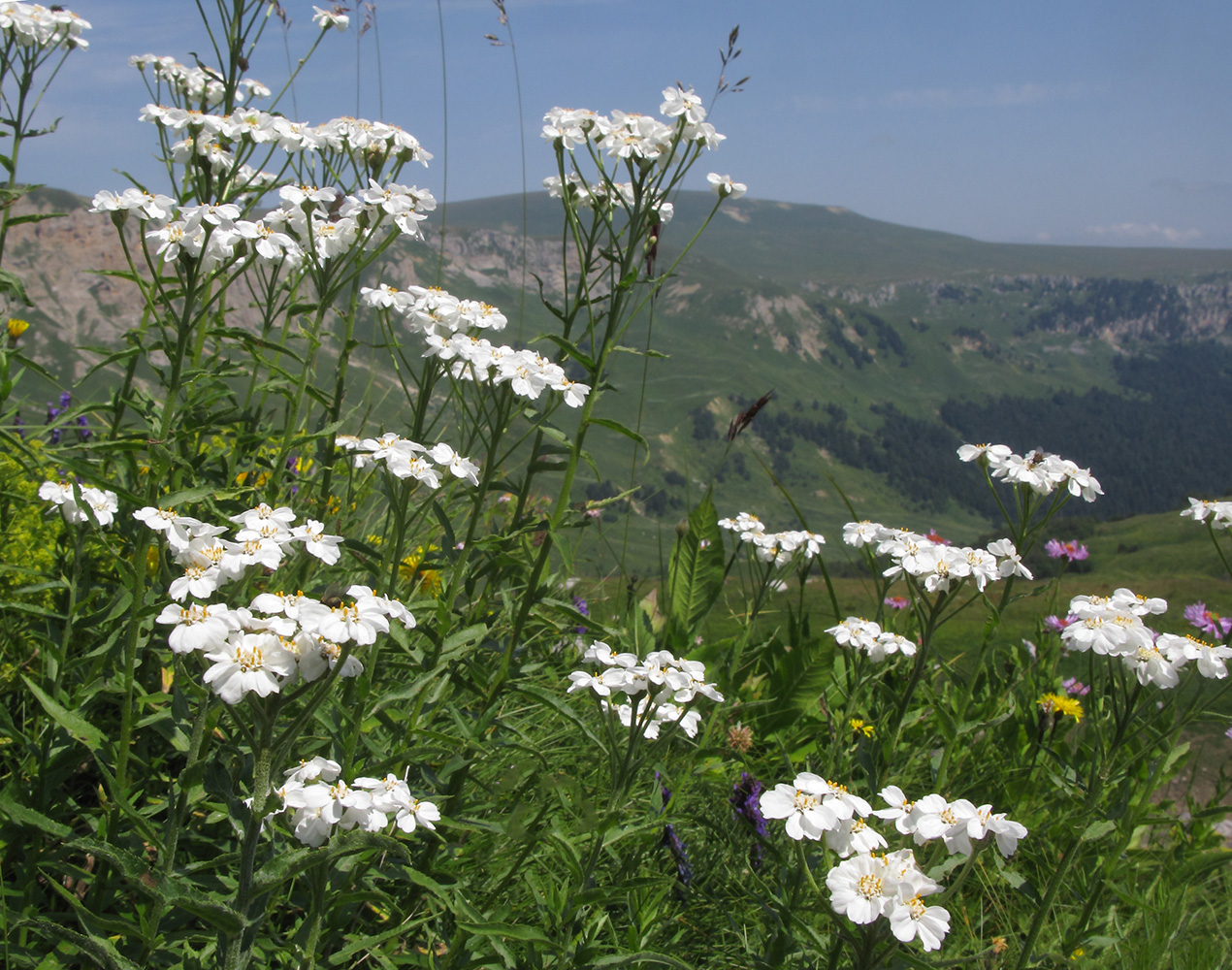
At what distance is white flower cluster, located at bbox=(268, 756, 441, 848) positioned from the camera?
1562 mm

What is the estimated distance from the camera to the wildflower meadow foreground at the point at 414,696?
1705mm

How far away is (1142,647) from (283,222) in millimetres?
3113

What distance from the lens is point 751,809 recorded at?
2.87 m

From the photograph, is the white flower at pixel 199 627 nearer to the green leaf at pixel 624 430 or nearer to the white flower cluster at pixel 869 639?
the green leaf at pixel 624 430

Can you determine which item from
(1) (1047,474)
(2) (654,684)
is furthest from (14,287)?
(1) (1047,474)

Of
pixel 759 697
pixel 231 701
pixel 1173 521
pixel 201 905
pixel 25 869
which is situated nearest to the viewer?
pixel 231 701

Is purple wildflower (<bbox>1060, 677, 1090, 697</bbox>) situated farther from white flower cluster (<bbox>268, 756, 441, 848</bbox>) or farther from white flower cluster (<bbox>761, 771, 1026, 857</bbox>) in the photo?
white flower cluster (<bbox>268, 756, 441, 848</bbox>)

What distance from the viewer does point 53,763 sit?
226 cm

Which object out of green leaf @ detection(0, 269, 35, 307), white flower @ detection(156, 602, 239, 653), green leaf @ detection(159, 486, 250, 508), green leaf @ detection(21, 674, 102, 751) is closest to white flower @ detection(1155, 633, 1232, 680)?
white flower @ detection(156, 602, 239, 653)

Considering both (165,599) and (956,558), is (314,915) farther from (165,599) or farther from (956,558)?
(956,558)

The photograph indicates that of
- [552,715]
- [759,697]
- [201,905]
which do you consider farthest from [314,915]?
[759,697]

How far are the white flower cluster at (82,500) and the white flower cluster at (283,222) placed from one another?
0.73 metres

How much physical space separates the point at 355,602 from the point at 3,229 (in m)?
→ 2.40

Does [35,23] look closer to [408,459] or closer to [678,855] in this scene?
[408,459]
